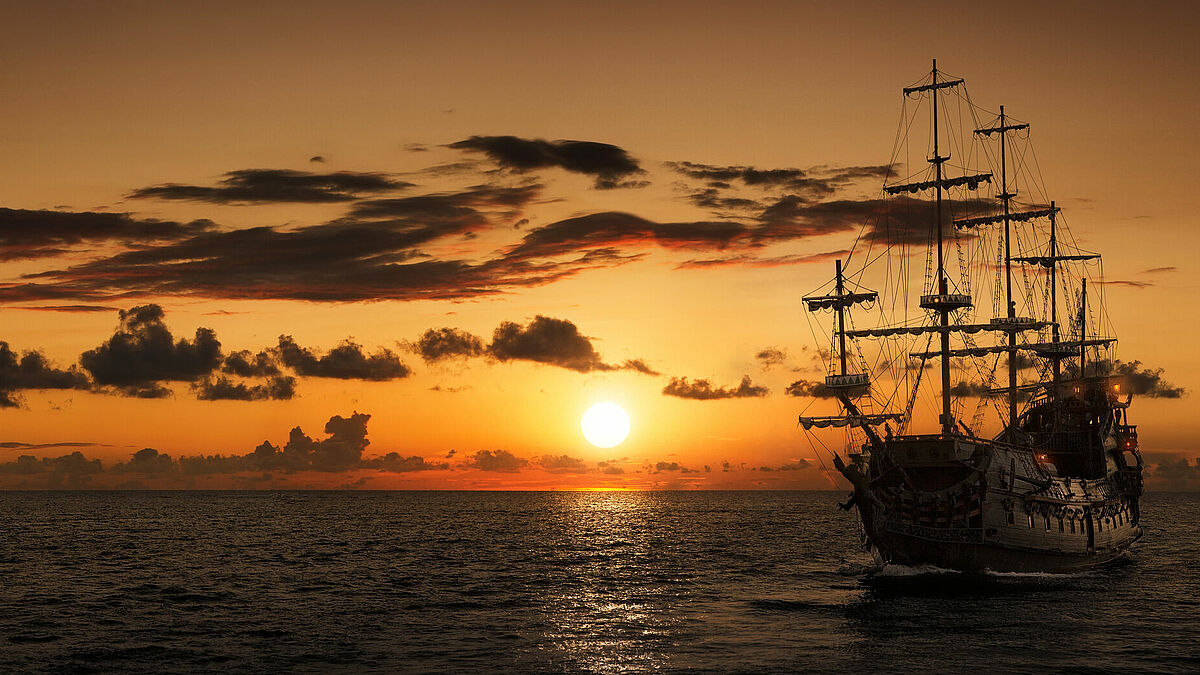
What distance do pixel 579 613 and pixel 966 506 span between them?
88.1 ft

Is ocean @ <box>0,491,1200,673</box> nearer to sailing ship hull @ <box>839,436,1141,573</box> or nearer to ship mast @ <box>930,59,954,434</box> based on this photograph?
sailing ship hull @ <box>839,436,1141,573</box>

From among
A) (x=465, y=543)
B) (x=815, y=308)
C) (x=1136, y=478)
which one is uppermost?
(x=815, y=308)

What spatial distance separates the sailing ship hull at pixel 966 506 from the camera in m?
68.6

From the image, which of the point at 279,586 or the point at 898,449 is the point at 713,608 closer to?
the point at 898,449

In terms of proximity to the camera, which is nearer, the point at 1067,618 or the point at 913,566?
the point at 1067,618

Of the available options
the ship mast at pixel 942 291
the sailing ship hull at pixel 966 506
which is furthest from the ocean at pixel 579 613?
the ship mast at pixel 942 291

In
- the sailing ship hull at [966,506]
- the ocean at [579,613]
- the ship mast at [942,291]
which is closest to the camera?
the ocean at [579,613]

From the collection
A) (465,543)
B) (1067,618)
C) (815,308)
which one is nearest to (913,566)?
(1067,618)

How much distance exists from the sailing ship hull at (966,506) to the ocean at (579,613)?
1.63 m

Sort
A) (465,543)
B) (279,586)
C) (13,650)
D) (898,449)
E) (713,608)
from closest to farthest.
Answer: (13,650) → (713,608) → (898,449) → (279,586) → (465,543)

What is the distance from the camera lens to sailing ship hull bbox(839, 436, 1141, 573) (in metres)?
68.6

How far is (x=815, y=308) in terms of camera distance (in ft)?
262

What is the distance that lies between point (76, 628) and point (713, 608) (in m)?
35.3

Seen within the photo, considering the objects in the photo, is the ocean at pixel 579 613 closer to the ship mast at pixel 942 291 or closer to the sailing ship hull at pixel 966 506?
the sailing ship hull at pixel 966 506
